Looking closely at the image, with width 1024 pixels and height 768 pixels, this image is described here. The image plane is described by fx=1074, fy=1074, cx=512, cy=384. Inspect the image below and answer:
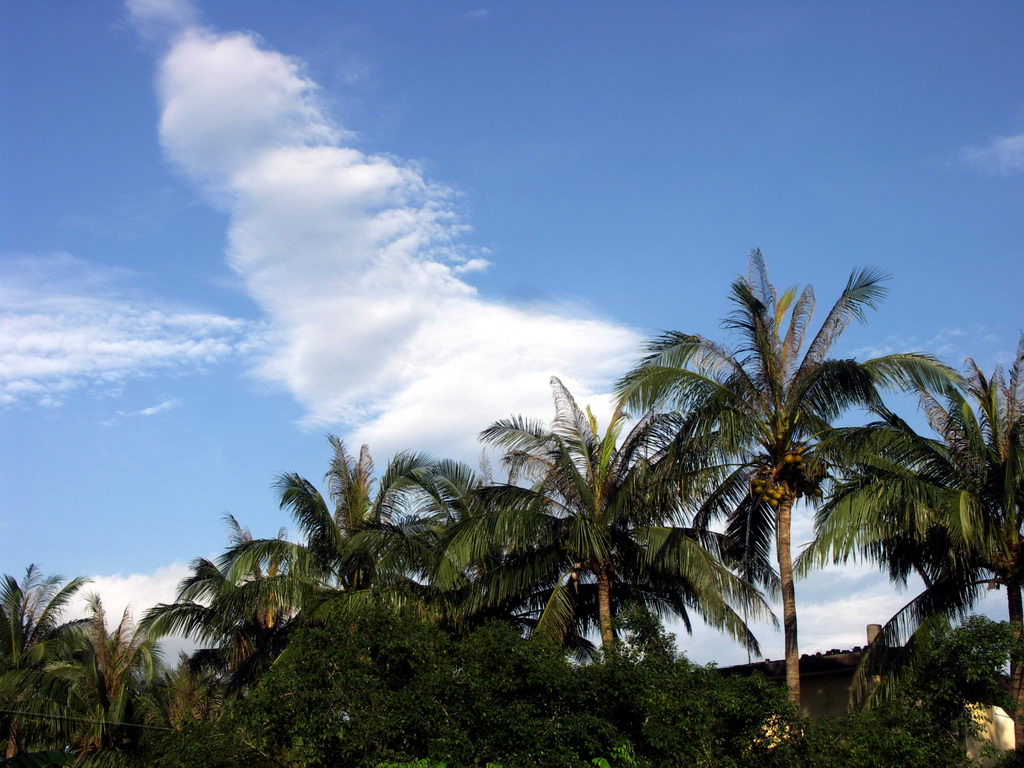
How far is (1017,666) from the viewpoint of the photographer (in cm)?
1645

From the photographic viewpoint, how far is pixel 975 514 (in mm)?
18172

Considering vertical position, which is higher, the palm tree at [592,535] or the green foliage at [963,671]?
the palm tree at [592,535]

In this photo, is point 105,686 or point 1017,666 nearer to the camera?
point 1017,666

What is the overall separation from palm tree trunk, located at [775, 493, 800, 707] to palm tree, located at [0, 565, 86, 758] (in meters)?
18.1

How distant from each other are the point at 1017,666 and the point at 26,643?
30.0 meters

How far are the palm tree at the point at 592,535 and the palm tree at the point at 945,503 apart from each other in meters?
2.65

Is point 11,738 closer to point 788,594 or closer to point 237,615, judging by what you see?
point 237,615

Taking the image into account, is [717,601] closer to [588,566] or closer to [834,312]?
[588,566]

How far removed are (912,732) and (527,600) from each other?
11.4 m

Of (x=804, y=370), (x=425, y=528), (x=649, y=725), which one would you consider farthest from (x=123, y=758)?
(x=804, y=370)

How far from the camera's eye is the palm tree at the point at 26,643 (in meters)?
28.3

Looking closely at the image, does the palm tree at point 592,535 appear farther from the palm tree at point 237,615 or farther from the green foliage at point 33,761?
the green foliage at point 33,761

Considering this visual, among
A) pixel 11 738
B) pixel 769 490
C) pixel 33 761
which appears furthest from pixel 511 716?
pixel 11 738

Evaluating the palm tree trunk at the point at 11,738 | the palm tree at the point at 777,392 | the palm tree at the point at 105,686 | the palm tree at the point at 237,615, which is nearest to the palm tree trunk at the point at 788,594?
the palm tree at the point at 777,392
